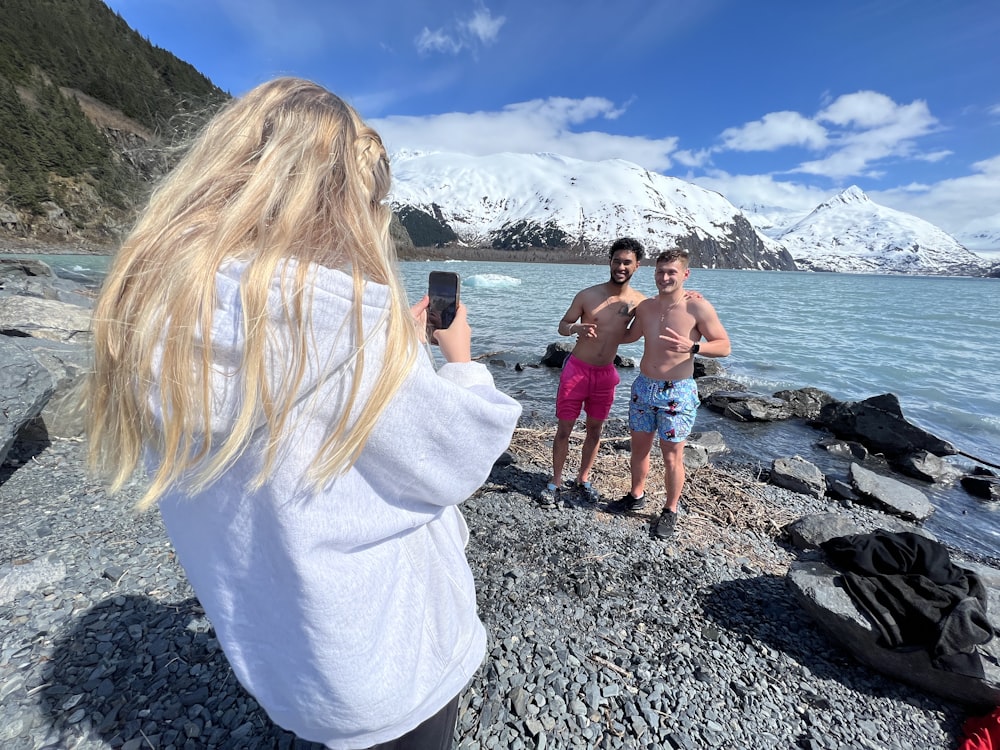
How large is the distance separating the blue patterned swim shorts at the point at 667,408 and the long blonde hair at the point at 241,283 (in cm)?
406

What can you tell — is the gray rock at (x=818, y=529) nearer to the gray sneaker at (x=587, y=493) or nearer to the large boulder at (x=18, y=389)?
the gray sneaker at (x=587, y=493)

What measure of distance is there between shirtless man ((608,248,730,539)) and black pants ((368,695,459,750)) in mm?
3507

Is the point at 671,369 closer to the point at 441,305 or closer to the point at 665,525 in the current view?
the point at 665,525

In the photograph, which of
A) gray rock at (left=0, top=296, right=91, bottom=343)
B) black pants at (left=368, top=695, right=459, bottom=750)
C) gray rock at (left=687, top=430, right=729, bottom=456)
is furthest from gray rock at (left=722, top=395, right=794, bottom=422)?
gray rock at (left=0, top=296, right=91, bottom=343)

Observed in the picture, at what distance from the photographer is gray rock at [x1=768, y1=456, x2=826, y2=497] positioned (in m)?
6.37

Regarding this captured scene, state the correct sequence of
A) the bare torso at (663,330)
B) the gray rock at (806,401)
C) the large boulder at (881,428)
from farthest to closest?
the gray rock at (806,401) → the large boulder at (881,428) → the bare torso at (663,330)

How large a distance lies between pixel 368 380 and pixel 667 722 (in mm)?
2764

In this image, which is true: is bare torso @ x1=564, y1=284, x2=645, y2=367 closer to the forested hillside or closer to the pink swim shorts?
the pink swim shorts

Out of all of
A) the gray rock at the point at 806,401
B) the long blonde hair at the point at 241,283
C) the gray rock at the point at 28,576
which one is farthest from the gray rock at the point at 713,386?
the long blonde hair at the point at 241,283

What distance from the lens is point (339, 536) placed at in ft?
3.07

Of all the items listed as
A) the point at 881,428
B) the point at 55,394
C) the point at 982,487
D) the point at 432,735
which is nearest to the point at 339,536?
the point at 432,735

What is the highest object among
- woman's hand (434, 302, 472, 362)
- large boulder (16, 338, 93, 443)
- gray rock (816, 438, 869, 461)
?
woman's hand (434, 302, 472, 362)

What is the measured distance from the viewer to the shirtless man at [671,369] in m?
4.57

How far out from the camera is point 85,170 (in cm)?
5228
